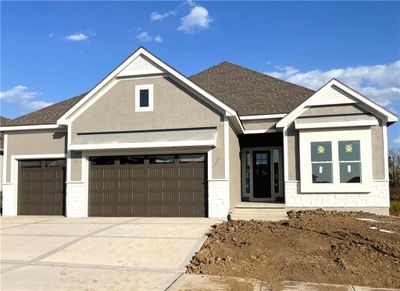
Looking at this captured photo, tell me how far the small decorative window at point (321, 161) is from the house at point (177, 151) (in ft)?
0.12

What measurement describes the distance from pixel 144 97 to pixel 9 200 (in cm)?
760

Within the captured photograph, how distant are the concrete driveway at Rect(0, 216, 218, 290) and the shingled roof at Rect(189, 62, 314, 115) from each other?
6.24 metres

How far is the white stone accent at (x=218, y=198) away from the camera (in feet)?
47.4

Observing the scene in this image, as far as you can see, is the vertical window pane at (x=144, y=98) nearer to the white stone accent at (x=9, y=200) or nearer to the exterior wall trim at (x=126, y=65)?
the exterior wall trim at (x=126, y=65)

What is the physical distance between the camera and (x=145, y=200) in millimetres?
15461

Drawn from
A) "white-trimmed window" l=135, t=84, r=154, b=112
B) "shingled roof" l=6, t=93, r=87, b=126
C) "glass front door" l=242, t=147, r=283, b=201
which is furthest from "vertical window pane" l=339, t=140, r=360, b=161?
"shingled roof" l=6, t=93, r=87, b=126

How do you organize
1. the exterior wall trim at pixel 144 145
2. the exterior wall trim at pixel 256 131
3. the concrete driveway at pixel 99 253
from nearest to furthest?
1. the concrete driveway at pixel 99 253
2. the exterior wall trim at pixel 144 145
3. the exterior wall trim at pixel 256 131

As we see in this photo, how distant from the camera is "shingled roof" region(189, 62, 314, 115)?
17.6 meters

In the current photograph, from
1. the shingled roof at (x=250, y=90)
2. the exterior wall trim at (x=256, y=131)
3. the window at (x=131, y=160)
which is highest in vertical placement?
the shingled roof at (x=250, y=90)

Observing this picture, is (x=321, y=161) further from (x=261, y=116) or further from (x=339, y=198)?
(x=261, y=116)

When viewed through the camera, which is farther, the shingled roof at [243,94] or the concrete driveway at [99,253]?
the shingled roof at [243,94]

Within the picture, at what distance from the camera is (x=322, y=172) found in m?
15.3

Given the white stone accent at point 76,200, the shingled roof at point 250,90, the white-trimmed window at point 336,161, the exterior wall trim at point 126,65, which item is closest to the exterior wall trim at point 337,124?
the white-trimmed window at point 336,161

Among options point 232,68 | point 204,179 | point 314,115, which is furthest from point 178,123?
point 232,68
